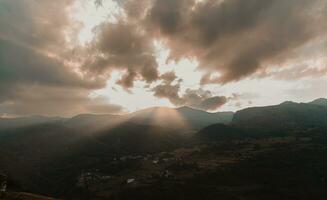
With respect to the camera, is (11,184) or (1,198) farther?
(11,184)

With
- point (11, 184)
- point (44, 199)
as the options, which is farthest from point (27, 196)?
point (11, 184)

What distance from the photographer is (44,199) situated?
518ft

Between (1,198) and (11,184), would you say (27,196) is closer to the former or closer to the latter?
(1,198)

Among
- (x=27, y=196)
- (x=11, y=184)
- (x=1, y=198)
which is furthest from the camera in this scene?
(x=11, y=184)

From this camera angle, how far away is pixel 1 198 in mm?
145250

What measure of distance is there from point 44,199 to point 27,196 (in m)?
8.76

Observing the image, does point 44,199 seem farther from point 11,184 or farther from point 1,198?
point 11,184

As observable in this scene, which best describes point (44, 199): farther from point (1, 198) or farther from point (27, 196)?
point (1, 198)

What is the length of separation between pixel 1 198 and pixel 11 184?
54.4 meters

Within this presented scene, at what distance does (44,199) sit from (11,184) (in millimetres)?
52573

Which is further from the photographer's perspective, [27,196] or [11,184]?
[11,184]

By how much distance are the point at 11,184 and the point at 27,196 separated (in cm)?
4879

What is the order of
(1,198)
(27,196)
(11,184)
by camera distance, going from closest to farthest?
(1,198)
(27,196)
(11,184)

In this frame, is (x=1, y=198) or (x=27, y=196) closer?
(x=1, y=198)
